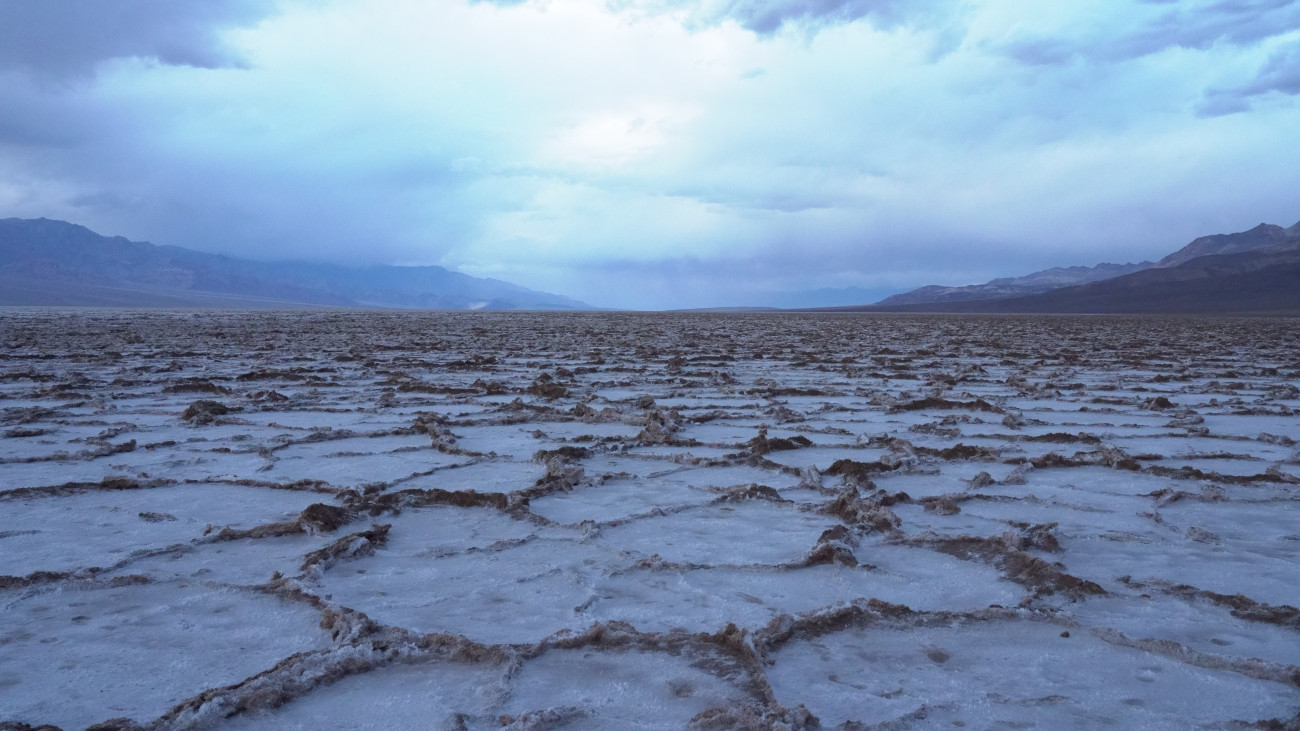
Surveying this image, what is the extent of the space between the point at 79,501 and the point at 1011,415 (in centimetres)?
544

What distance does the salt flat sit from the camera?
1979mm

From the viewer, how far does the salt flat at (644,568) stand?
6.49 ft

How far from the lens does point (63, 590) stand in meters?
2.56

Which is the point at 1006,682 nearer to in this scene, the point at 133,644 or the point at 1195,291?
the point at 133,644

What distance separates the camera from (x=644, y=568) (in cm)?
285

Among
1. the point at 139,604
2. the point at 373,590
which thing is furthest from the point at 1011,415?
the point at 139,604

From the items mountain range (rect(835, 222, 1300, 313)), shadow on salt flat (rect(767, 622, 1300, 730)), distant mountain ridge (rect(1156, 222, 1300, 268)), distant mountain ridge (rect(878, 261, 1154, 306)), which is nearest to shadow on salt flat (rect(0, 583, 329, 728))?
shadow on salt flat (rect(767, 622, 1300, 730))

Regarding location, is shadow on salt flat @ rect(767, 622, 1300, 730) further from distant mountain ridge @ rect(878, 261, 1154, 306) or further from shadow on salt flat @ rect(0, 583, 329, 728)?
distant mountain ridge @ rect(878, 261, 1154, 306)

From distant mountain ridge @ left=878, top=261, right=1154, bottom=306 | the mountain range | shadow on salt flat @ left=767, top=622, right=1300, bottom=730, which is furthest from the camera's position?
distant mountain ridge @ left=878, top=261, right=1154, bottom=306

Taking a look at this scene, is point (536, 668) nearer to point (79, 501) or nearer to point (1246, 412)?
point (79, 501)

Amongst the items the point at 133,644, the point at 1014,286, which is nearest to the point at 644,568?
the point at 133,644

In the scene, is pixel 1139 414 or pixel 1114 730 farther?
pixel 1139 414

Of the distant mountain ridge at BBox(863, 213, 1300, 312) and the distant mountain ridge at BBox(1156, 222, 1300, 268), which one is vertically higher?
the distant mountain ridge at BBox(1156, 222, 1300, 268)

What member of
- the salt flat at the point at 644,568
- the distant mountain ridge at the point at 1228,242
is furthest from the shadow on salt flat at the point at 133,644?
the distant mountain ridge at the point at 1228,242
